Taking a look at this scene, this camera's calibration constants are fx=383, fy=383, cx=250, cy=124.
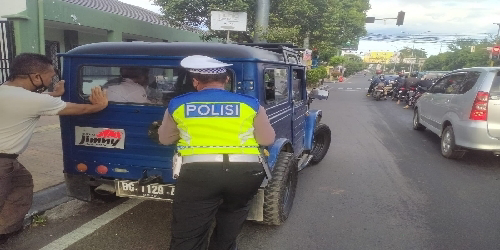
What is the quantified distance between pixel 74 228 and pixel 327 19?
16291 millimetres

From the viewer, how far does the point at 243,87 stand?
10.3 ft

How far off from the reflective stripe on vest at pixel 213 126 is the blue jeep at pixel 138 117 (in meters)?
0.88

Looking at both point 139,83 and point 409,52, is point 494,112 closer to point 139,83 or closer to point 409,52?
point 139,83

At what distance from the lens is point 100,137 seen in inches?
133

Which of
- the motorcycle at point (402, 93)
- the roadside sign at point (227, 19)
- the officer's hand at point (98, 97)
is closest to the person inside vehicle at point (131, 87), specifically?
the officer's hand at point (98, 97)

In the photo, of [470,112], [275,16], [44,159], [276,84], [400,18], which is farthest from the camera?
[400,18]

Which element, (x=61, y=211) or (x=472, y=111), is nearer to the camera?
(x=61, y=211)

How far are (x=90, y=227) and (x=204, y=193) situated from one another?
6.37ft

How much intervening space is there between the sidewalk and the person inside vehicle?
1948 millimetres

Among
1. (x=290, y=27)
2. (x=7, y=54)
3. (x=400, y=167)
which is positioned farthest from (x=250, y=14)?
(x=400, y=167)

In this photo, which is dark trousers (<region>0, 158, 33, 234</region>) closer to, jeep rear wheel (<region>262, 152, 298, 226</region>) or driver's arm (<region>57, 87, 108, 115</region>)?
driver's arm (<region>57, 87, 108, 115</region>)

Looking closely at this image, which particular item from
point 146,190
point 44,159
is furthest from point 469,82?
point 44,159

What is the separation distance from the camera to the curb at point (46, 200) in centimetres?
384

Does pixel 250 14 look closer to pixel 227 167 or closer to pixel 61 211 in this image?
pixel 61 211
